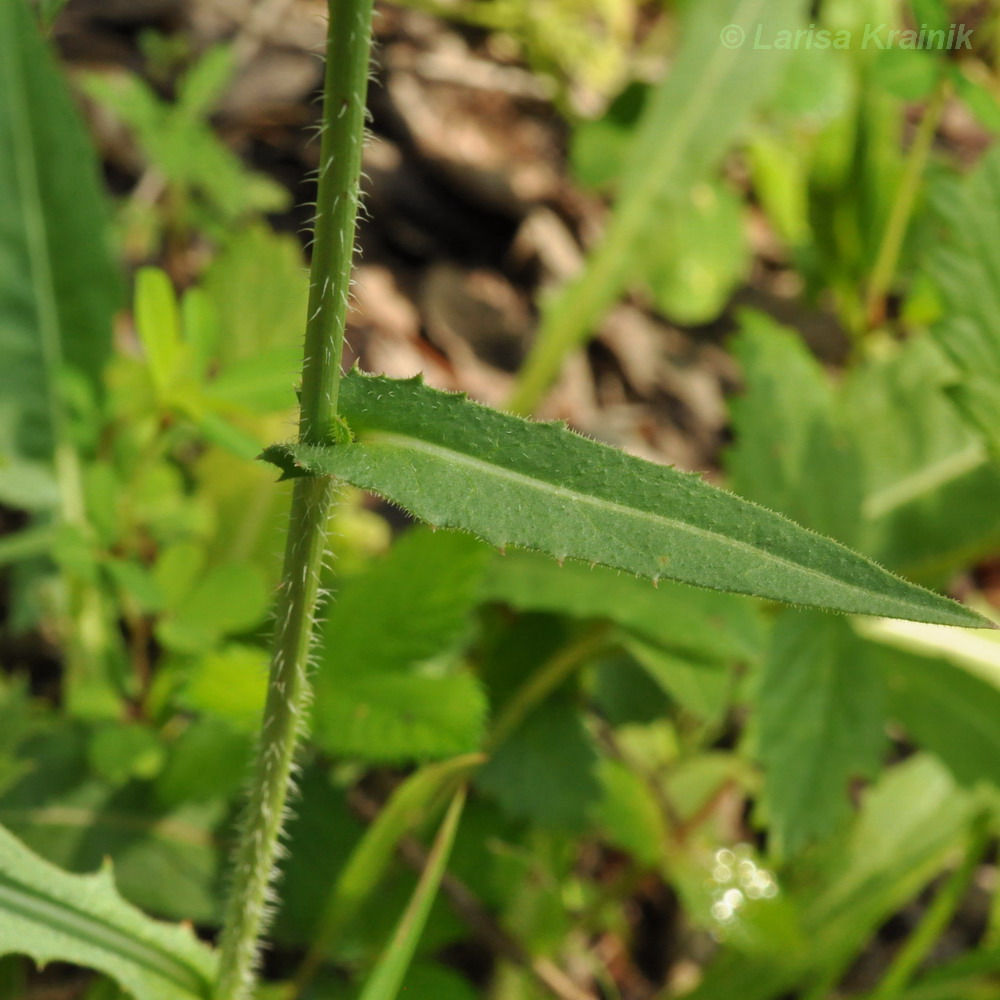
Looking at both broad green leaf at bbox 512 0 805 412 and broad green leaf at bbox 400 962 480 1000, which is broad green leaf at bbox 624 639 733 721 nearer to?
broad green leaf at bbox 400 962 480 1000

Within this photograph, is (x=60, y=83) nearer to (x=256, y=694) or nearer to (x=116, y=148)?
(x=116, y=148)

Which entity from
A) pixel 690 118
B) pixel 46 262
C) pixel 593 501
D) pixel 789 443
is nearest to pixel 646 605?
pixel 789 443

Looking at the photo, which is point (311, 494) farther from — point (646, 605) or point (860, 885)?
point (860, 885)

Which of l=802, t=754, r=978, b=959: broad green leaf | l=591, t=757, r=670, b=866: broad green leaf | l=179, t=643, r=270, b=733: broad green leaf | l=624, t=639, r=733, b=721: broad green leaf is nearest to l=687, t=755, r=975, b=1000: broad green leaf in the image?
l=802, t=754, r=978, b=959: broad green leaf

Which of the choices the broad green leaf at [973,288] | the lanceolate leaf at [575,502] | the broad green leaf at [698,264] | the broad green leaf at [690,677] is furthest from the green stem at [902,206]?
the lanceolate leaf at [575,502]

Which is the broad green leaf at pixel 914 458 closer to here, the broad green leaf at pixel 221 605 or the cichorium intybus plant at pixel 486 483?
the broad green leaf at pixel 221 605
